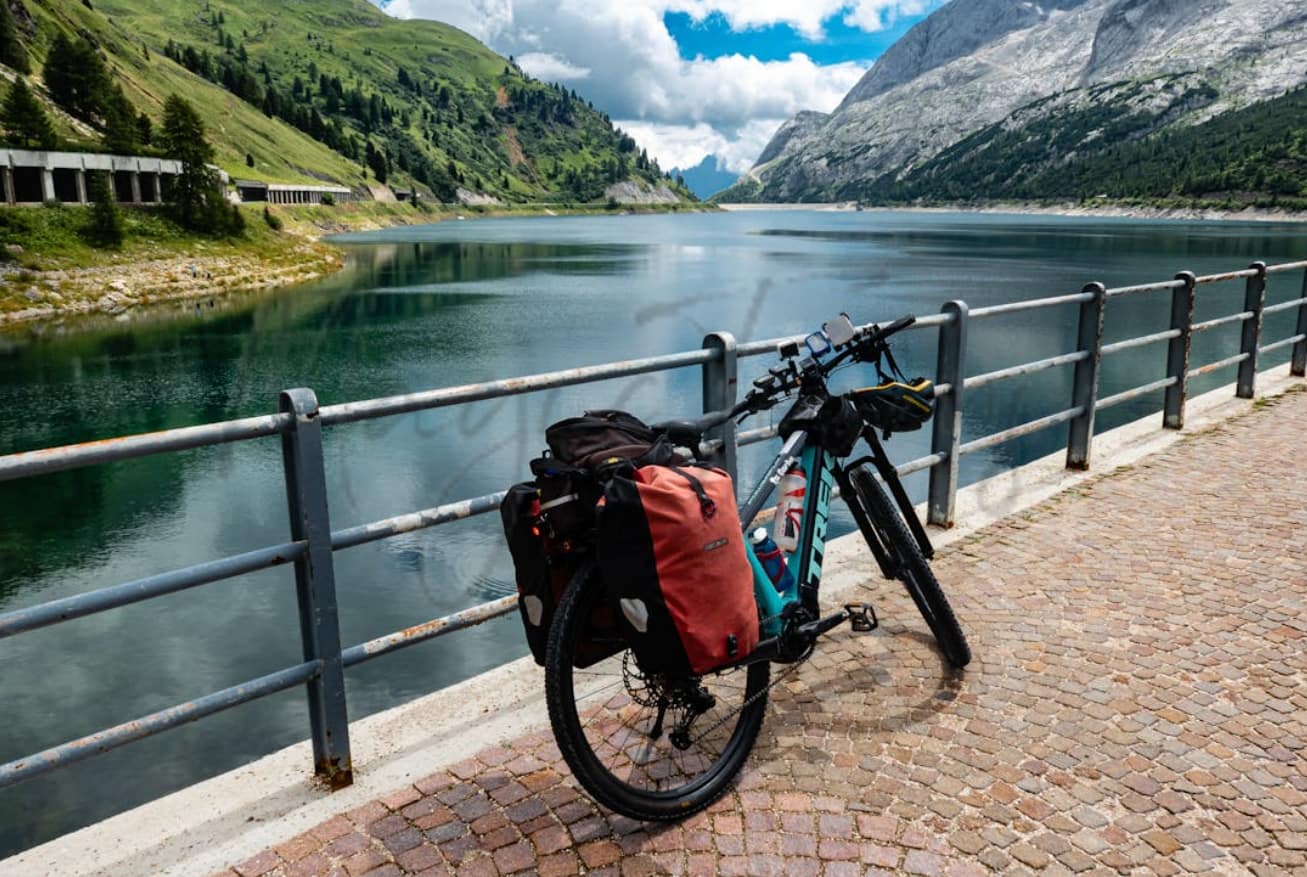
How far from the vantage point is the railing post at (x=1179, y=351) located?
9766mm

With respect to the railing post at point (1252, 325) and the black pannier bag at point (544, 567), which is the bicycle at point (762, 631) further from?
the railing post at point (1252, 325)

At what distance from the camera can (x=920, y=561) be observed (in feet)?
16.1

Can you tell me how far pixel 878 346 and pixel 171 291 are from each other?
61515 mm

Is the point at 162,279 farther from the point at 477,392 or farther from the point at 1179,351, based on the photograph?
the point at 477,392

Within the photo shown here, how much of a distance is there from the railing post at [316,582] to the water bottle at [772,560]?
1732 millimetres

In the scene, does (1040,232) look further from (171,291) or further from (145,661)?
(145,661)

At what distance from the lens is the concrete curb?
364 centimetres

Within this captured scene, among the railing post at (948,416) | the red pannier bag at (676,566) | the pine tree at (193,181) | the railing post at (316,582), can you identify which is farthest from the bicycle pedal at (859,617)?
the pine tree at (193,181)

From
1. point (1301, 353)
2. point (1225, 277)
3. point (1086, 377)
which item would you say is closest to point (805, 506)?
point (1086, 377)

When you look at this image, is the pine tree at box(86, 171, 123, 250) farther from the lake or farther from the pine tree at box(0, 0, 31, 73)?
the pine tree at box(0, 0, 31, 73)

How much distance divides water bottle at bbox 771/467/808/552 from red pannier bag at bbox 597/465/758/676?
2.95 ft

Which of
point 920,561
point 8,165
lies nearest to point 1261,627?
point 920,561

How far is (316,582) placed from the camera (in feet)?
12.7

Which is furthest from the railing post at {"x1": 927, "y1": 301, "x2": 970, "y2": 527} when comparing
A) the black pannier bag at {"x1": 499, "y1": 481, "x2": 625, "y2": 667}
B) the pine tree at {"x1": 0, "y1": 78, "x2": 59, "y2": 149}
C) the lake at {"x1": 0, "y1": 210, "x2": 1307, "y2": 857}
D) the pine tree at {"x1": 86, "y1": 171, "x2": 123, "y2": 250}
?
the pine tree at {"x1": 0, "y1": 78, "x2": 59, "y2": 149}
